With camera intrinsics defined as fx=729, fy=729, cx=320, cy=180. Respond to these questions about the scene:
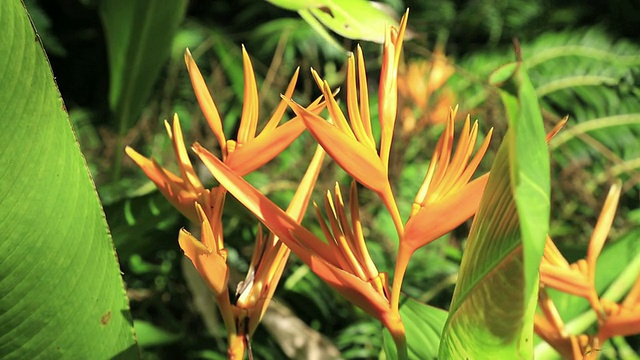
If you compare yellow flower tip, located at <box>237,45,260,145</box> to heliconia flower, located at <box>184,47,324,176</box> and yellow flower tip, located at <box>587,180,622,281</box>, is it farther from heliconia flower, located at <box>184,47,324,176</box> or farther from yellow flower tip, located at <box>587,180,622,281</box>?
yellow flower tip, located at <box>587,180,622,281</box>

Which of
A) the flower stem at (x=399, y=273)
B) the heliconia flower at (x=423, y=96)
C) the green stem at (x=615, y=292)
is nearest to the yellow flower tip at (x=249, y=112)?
the flower stem at (x=399, y=273)

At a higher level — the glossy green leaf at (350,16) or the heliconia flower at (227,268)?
the glossy green leaf at (350,16)

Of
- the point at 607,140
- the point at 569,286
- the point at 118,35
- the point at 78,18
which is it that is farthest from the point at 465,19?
the point at 569,286

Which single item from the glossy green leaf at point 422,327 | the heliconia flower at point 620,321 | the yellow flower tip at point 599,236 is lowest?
the glossy green leaf at point 422,327

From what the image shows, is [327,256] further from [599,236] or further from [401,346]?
[599,236]

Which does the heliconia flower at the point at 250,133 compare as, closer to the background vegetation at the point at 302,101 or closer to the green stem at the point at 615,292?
the background vegetation at the point at 302,101

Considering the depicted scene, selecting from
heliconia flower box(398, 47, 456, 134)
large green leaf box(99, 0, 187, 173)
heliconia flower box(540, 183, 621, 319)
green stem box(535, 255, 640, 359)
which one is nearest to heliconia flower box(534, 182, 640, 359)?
A: heliconia flower box(540, 183, 621, 319)
